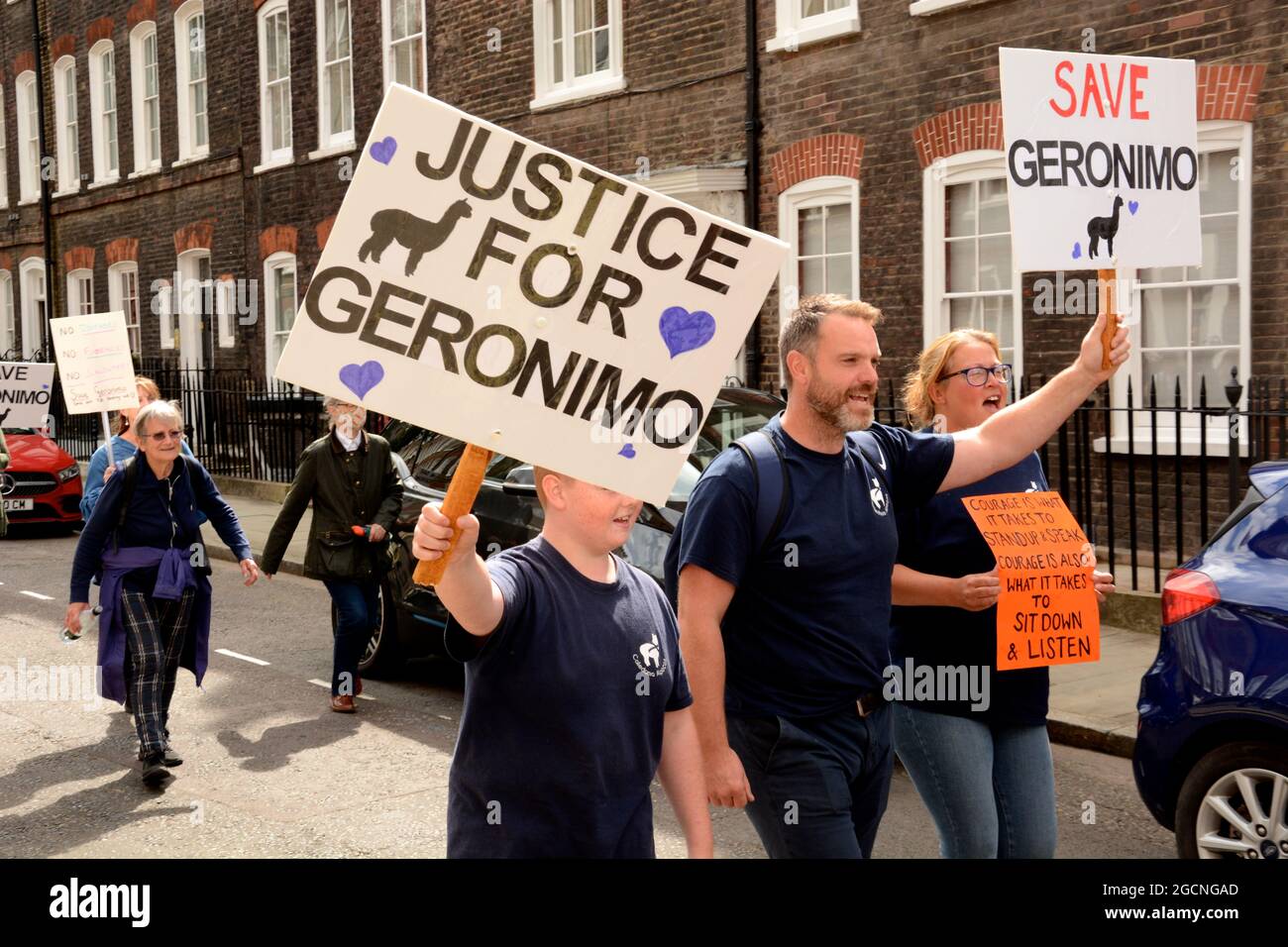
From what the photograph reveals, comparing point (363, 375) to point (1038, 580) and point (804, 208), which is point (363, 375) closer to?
point (1038, 580)

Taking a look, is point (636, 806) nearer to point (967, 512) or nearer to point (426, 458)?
point (967, 512)

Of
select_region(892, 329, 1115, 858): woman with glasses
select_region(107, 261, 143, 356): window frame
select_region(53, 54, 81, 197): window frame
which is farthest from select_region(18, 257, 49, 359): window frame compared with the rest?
select_region(892, 329, 1115, 858): woman with glasses

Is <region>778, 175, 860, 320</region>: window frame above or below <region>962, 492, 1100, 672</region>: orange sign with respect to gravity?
above

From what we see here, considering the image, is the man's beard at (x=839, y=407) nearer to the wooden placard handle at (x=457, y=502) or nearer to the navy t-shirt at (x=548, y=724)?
the navy t-shirt at (x=548, y=724)

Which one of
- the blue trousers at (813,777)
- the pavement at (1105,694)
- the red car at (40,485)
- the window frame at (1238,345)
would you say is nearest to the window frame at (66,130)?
the red car at (40,485)

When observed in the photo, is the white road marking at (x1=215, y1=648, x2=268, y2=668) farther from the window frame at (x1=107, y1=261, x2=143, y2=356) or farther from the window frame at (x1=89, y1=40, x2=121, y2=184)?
the window frame at (x1=89, y1=40, x2=121, y2=184)

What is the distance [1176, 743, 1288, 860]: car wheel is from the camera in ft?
15.7

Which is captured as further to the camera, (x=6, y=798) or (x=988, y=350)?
(x=6, y=798)

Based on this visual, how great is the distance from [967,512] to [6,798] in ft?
15.4

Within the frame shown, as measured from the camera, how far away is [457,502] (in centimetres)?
277

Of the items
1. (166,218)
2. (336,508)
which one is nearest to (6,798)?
(336,508)

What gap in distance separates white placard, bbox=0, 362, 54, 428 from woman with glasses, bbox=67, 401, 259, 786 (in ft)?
25.7

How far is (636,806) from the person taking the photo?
3.15 m

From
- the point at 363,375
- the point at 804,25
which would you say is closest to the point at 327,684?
the point at 363,375
